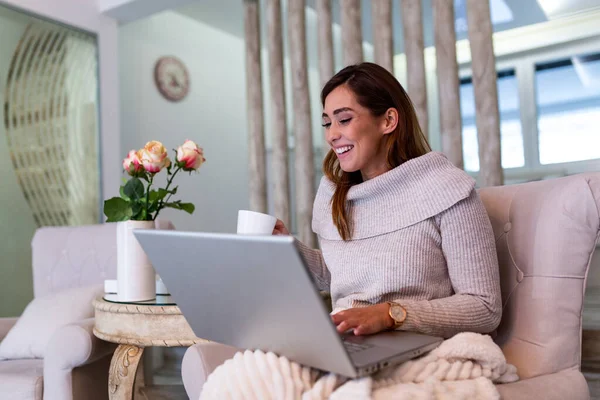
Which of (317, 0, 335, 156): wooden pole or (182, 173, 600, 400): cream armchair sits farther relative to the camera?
(317, 0, 335, 156): wooden pole

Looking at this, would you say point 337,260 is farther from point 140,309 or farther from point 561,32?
point 561,32

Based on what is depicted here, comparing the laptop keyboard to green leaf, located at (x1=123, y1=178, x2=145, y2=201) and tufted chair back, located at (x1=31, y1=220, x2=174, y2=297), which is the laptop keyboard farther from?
tufted chair back, located at (x1=31, y1=220, x2=174, y2=297)

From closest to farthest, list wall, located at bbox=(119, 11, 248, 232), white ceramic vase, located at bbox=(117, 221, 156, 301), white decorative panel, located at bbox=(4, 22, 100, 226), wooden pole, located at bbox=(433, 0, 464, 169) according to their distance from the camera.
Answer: white ceramic vase, located at bbox=(117, 221, 156, 301), wooden pole, located at bbox=(433, 0, 464, 169), white decorative panel, located at bbox=(4, 22, 100, 226), wall, located at bbox=(119, 11, 248, 232)

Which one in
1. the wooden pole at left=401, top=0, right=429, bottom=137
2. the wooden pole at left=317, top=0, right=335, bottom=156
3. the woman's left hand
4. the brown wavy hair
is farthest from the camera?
the wooden pole at left=317, top=0, right=335, bottom=156

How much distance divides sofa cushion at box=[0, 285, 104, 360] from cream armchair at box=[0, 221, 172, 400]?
0.04m

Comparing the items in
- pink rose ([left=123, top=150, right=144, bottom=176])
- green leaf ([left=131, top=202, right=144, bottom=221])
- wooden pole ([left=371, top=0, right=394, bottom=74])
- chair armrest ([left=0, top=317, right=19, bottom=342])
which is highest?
wooden pole ([left=371, top=0, right=394, bottom=74])

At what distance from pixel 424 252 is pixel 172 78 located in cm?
356

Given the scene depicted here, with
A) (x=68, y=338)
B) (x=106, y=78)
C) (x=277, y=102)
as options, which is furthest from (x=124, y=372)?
(x=106, y=78)

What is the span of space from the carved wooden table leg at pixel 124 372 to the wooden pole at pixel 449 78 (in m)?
1.67

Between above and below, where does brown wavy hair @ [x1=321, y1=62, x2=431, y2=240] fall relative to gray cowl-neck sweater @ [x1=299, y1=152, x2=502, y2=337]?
above

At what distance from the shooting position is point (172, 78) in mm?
4293

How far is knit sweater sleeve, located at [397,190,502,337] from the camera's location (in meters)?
1.04

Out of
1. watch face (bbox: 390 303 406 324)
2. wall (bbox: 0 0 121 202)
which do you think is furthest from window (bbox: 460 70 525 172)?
watch face (bbox: 390 303 406 324)

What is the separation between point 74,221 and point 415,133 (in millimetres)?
2570
